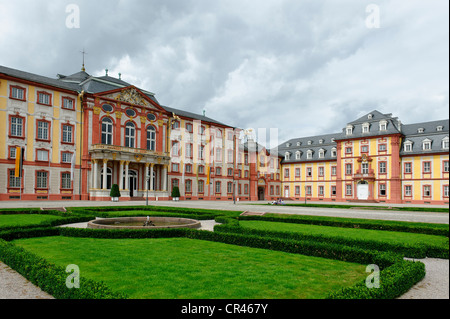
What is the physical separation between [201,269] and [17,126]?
1494 inches

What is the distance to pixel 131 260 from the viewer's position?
28.9 ft

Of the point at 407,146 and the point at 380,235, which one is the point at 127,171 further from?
the point at 407,146

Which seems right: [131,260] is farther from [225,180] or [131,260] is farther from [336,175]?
[336,175]

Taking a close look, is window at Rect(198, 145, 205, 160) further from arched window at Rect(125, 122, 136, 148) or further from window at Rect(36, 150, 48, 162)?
window at Rect(36, 150, 48, 162)

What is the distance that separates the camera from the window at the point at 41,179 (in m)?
38.0

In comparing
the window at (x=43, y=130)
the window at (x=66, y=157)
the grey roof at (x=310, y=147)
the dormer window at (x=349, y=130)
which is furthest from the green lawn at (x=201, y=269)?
the grey roof at (x=310, y=147)

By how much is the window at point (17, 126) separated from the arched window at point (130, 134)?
12.8m

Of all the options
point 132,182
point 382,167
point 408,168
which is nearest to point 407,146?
point 408,168

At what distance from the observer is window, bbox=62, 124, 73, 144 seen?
133 ft

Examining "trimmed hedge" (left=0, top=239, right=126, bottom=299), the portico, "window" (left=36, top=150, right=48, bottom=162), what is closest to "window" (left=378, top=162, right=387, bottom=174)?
the portico

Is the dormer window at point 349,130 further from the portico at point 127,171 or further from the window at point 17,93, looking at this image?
the window at point 17,93

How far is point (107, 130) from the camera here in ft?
144

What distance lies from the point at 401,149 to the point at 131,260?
177ft

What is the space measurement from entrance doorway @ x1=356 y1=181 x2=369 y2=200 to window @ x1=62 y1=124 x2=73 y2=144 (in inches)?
1780
